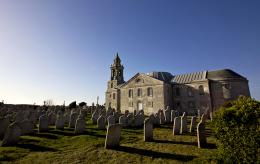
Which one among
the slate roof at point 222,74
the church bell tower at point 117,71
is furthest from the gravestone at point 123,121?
the church bell tower at point 117,71

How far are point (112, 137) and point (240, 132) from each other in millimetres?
5865

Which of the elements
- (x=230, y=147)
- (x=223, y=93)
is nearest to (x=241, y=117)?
(x=230, y=147)

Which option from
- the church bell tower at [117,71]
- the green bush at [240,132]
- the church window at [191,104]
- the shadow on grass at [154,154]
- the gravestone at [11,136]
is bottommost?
the shadow on grass at [154,154]

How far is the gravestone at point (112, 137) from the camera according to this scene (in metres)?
9.13

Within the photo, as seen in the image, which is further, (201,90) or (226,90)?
(201,90)

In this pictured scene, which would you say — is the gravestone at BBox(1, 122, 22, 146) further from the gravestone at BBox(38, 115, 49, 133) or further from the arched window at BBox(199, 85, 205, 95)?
the arched window at BBox(199, 85, 205, 95)

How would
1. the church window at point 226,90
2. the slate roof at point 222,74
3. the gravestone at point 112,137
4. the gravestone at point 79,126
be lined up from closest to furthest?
1. the gravestone at point 112,137
2. the gravestone at point 79,126
3. the church window at point 226,90
4. the slate roof at point 222,74

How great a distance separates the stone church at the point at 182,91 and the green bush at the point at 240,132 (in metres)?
26.3

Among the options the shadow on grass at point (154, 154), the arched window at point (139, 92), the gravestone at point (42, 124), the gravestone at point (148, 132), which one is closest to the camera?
the shadow on grass at point (154, 154)

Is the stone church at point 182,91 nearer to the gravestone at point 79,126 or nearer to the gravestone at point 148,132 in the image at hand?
the gravestone at point 148,132

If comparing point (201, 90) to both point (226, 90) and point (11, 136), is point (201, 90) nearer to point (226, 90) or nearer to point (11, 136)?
point (226, 90)

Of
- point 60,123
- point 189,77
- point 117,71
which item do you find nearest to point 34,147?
point 60,123

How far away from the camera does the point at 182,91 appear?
38562mm

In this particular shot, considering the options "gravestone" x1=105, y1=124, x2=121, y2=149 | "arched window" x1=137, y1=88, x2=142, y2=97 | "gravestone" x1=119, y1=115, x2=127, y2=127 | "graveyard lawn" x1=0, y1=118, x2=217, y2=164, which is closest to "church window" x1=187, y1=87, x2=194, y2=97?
"arched window" x1=137, y1=88, x2=142, y2=97
